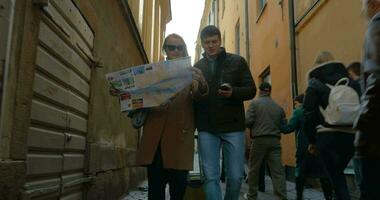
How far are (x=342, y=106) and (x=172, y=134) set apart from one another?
58.7 inches

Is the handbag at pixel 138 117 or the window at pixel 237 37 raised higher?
the window at pixel 237 37

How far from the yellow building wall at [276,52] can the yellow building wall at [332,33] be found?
90cm

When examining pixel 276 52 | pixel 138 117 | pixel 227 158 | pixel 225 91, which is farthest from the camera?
pixel 276 52

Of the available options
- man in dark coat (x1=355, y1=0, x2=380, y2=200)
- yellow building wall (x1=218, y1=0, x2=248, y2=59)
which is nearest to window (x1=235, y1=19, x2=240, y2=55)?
yellow building wall (x1=218, y1=0, x2=248, y2=59)

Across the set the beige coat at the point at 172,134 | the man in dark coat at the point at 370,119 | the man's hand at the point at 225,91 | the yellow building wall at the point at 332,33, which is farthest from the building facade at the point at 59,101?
the yellow building wall at the point at 332,33

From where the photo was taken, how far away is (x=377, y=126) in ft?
7.32

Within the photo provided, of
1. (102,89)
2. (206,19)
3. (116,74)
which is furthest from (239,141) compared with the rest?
(206,19)

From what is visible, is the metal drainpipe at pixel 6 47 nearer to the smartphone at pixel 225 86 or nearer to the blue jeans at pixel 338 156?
the smartphone at pixel 225 86

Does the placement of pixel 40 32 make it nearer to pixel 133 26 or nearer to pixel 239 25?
pixel 133 26

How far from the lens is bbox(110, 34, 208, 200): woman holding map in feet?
11.5

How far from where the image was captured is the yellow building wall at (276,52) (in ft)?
34.0

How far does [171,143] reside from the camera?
355cm

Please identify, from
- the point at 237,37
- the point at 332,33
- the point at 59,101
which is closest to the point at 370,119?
the point at 59,101

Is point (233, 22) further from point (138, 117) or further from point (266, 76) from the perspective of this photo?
point (138, 117)
